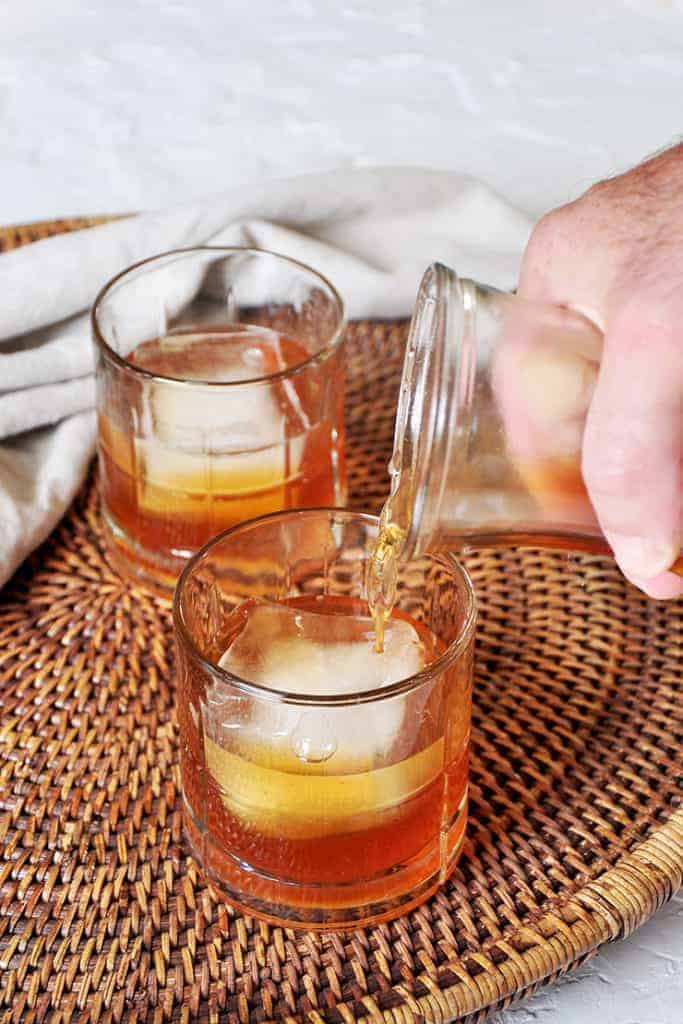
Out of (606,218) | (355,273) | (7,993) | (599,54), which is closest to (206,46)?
(599,54)

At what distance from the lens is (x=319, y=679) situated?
1.96 feet

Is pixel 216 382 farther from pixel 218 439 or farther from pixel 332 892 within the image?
pixel 332 892

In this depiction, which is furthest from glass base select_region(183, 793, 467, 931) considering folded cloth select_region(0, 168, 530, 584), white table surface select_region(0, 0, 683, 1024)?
white table surface select_region(0, 0, 683, 1024)

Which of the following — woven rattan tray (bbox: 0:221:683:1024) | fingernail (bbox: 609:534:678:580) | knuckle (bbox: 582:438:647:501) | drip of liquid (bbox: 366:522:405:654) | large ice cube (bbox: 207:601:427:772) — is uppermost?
knuckle (bbox: 582:438:647:501)

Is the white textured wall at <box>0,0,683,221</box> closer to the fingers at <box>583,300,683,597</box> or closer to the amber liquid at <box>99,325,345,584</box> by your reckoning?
the amber liquid at <box>99,325,345,584</box>

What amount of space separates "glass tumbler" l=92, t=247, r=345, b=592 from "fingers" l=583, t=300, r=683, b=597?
0.25 m

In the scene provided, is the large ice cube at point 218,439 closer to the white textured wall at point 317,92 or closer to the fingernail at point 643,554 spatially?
the fingernail at point 643,554

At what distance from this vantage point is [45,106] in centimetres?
122

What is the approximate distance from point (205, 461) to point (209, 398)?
32 millimetres

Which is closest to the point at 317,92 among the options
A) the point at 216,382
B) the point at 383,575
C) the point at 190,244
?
the point at 190,244

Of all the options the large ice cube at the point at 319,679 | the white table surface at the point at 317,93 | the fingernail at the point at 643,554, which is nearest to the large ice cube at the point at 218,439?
the large ice cube at the point at 319,679

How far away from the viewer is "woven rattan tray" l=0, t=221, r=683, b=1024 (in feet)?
1.88

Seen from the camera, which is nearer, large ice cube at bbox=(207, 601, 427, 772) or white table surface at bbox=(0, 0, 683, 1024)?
large ice cube at bbox=(207, 601, 427, 772)

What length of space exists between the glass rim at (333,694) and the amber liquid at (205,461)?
0.10 metres
